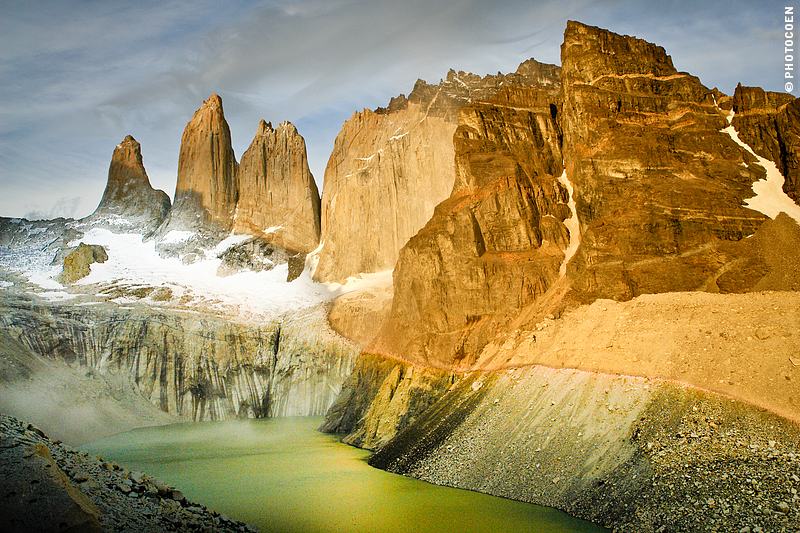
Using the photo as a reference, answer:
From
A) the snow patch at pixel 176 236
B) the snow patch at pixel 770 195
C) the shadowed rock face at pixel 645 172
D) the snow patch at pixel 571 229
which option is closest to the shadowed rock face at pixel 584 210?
the shadowed rock face at pixel 645 172

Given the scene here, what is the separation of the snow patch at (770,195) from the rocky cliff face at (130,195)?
3203 inches

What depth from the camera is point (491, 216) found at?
48875 mm

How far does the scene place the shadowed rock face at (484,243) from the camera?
151 ft

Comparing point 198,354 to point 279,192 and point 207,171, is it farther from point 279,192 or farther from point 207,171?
point 207,171

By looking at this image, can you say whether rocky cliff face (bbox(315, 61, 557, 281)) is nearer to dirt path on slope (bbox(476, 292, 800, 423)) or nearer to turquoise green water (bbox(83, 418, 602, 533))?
turquoise green water (bbox(83, 418, 602, 533))

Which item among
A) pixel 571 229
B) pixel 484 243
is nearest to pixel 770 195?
pixel 571 229

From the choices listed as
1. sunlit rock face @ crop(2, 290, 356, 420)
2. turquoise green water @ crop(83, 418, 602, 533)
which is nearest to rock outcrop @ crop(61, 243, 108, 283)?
sunlit rock face @ crop(2, 290, 356, 420)

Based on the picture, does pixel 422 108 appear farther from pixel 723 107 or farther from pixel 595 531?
pixel 595 531

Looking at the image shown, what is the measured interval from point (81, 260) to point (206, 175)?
79.7ft

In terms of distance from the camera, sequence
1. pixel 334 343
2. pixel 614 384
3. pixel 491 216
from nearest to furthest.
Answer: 1. pixel 614 384
2. pixel 491 216
3. pixel 334 343

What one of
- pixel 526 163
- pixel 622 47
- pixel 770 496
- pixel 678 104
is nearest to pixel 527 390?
pixel 770 496

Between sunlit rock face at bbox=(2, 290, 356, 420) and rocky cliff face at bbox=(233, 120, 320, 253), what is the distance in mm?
21970

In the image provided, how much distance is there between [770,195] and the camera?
44.2 meters

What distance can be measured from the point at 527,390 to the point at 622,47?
30.7 meters
